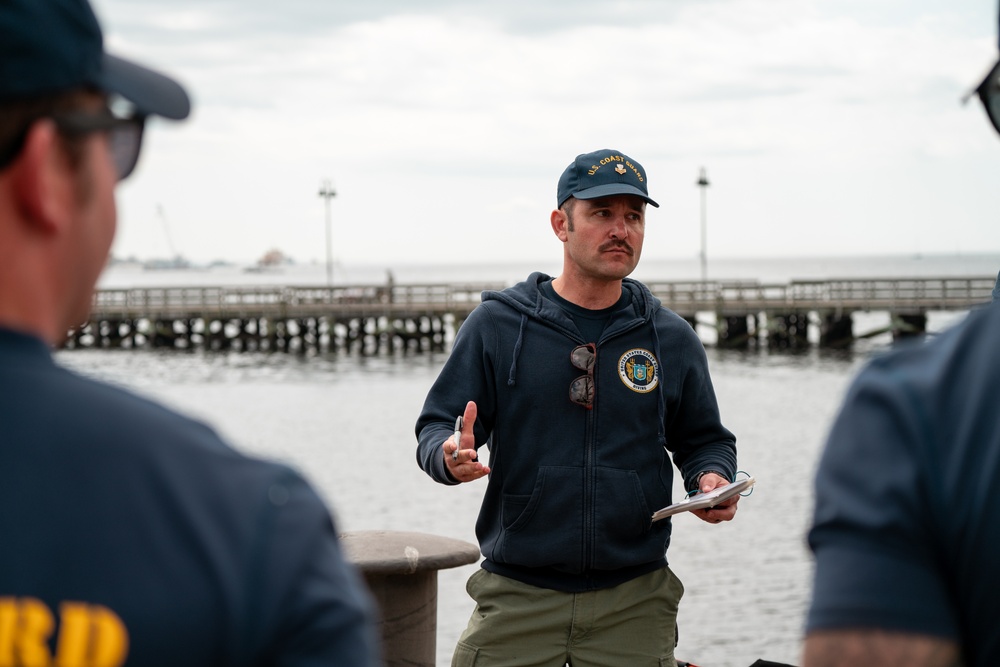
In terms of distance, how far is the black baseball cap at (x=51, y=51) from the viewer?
1278 millimetres

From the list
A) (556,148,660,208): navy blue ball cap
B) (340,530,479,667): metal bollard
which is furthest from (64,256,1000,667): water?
(556,148,660,208): navy blue ball cap

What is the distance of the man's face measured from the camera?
4.47m

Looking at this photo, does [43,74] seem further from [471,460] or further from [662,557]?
[662,557]

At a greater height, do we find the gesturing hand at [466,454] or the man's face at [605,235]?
the man's face at [605,235]

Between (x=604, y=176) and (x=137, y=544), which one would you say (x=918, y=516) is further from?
(x=604, y=176)

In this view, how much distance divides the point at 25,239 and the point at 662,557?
344 cm

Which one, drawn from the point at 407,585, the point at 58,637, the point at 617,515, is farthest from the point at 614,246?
the point at 58,637

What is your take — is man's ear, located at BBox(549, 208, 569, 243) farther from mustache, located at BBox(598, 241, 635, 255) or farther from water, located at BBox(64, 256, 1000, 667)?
water, located at BBox(64, 256, 1000, 667)

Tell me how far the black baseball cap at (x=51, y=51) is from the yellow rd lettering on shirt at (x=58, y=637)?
0.52 metres

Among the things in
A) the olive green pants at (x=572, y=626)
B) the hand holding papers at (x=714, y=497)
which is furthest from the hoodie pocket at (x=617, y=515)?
the hand holding papers at (x=714, y=497)

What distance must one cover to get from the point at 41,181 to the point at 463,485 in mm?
24312

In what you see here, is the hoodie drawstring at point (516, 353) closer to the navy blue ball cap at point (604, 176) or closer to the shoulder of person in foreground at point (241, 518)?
the navy blue ball cap at point (604, 176)

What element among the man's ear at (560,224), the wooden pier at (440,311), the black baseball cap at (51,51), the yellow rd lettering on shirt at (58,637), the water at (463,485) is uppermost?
the black baseball cap at (51,51)

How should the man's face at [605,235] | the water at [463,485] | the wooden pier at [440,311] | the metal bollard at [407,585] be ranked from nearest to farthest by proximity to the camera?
1. the man's face at [605,235]
2. the metal bollard at [407,585]
3. the water at [463,485]
4. the wooden pier at [440,311]
